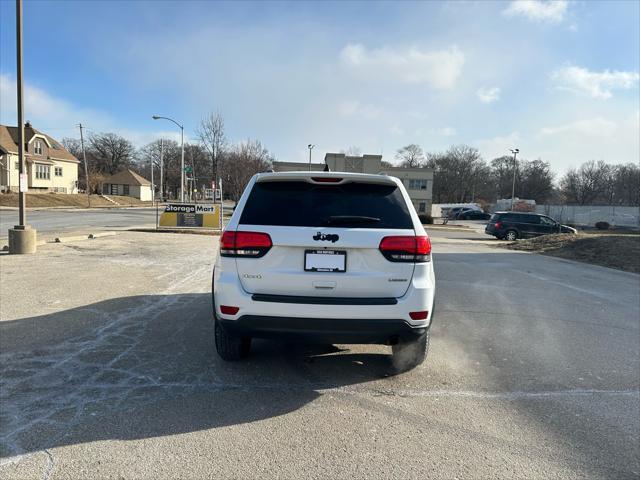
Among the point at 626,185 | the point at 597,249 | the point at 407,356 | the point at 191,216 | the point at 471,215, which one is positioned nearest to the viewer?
the point at 407,356

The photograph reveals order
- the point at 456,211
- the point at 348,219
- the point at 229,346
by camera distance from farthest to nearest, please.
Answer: the point at 456,211
the point at 229,346
the point at 348,219

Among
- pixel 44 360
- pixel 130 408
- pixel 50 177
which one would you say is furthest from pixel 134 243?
pixel 50 177

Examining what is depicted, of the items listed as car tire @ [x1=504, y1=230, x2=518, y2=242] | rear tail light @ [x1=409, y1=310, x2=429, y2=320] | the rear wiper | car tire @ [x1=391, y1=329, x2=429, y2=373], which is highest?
the rear wiper

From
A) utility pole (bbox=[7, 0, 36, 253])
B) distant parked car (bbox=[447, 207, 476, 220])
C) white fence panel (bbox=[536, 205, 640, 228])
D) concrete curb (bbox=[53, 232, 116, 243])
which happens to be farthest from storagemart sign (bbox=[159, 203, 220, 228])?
distant parked car (bbox=[447, 207, 476, 220])

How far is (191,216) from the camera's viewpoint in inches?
833

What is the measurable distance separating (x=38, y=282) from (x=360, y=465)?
744 centimetres

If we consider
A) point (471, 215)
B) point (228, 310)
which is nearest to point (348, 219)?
point (228, 310)

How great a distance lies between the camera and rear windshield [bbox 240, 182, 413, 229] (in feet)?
11.7

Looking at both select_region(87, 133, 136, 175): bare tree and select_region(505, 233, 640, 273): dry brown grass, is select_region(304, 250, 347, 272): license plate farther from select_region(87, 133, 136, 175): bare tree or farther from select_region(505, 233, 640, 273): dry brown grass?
select_region(87, 133, 136, 175): bare tree

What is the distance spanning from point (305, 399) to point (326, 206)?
1.60 meters

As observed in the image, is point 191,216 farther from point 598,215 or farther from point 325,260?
point 598,215

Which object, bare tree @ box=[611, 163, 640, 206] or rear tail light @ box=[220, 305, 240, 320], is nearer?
rear tail light @ box=[220, 305, 240, 320]

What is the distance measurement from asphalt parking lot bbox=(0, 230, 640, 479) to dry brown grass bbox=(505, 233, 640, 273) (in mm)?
8639

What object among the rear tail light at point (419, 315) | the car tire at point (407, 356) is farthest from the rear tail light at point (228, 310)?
the car tire at point (407, 356)
